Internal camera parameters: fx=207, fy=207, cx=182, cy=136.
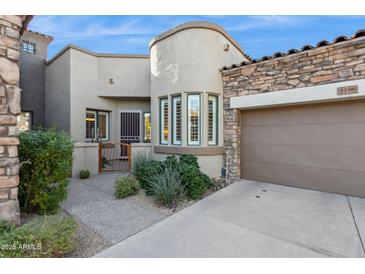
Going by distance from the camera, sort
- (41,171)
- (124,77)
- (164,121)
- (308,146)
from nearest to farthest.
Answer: (41,171)
(308,146)
(164,121)
(124,77)

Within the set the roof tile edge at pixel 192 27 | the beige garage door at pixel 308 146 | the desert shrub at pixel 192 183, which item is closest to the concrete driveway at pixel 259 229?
the desert shrub at pixel 192 183

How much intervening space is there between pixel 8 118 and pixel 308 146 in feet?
20.9

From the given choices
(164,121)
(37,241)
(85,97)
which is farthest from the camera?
(85,97)

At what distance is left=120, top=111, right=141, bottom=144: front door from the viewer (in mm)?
10539

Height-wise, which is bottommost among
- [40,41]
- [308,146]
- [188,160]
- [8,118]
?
[188,160]

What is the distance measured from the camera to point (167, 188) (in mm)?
4695

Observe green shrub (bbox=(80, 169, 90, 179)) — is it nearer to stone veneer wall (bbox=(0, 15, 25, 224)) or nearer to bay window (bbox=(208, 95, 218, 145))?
stone veneer wall (bbox=(0, 15, 25, 224))

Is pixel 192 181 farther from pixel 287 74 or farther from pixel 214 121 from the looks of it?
pixel 287 74

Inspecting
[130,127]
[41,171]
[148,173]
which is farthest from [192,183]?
[130,127]

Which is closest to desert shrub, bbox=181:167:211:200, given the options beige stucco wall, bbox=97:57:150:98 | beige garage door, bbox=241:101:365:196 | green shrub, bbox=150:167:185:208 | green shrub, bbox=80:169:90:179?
green shrub, bbox=150:167:185:208

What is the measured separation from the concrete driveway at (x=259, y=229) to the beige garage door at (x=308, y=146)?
0.49 metres

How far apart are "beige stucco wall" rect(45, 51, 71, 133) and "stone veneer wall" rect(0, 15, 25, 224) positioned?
19.2ft

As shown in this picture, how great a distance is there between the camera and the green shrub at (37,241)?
2.62 metres

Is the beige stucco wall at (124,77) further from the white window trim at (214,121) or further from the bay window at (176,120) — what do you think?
the white window trim at (214,121)
